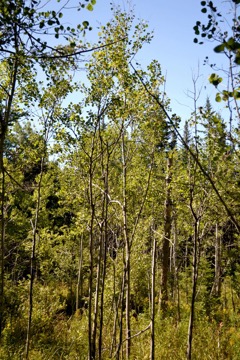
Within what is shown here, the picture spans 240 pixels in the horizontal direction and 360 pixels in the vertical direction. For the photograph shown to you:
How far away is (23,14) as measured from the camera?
244cm

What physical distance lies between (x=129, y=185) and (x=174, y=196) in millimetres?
1481

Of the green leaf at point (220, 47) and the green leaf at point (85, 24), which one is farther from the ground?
the green leaf at point (85, 24)

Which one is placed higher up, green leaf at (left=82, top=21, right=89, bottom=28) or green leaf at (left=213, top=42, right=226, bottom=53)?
green leaf at (left=82, top=21, right=89, bottom=28)

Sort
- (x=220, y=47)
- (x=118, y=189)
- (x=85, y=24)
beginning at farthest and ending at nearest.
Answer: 1. (x=118, y=189)
2. (x=85, y=24)
3. (x=220, y=47)

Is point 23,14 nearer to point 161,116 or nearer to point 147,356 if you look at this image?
point 161,116

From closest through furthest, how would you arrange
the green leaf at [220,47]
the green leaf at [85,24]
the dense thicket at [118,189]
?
the green leaf at [220,47], the green leaf at [85,24], the dense thicket at [118,189]

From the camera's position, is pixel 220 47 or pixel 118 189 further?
pixel 118 189

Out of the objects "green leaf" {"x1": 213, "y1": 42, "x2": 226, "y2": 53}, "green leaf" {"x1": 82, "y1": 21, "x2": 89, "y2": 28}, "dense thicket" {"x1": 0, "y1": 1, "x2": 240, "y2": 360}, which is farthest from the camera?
"dense thicket" {"x1": 0, "y1": 1, "x2": 240, "y2": 360}

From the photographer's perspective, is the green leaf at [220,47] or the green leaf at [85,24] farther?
the green leaf at [85,24]

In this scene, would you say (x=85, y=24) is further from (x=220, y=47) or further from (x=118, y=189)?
(x=118, y=189)

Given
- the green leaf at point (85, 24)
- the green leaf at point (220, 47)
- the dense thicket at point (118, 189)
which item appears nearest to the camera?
the green leaf at point (220, 47)

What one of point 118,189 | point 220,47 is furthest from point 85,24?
point 118,189

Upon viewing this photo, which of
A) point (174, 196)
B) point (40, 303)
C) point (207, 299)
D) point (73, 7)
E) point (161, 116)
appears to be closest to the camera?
point (73, 7)

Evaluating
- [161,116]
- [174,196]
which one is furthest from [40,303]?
[161,116]
